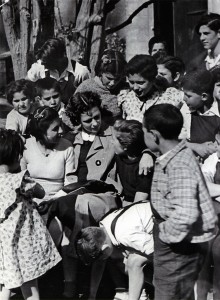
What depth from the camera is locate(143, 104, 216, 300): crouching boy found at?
3186mm

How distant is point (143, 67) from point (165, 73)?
1.11 feet

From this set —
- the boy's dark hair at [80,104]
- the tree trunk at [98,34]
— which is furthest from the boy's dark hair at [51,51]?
the boy's dark hair at [80,104]

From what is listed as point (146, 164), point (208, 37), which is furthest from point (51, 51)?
point (146, 164)

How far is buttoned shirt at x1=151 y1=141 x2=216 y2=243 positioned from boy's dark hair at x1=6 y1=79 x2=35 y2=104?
1666mm

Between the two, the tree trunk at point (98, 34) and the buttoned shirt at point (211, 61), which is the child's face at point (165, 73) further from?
the tree trunk at point (98, 34)

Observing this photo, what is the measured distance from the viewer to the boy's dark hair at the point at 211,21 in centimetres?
436

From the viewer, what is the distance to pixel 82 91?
15.0 ft

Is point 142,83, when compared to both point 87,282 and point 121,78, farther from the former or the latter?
point 87,282

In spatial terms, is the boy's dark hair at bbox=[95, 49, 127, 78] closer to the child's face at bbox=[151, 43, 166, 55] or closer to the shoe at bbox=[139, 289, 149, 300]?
the child's face at bbox=[151, 43, 166, 55]

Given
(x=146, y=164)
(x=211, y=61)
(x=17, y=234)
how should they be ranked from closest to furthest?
(x=17, y=234), (x=146, y=164), (x=211, y=61)

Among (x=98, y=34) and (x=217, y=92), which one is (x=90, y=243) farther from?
(x=98, y=34)

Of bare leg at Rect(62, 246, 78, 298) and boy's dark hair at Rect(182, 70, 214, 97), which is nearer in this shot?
boy's dark hair at Rect(182, 70, 214, 97)

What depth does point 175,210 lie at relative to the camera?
10.5 ft

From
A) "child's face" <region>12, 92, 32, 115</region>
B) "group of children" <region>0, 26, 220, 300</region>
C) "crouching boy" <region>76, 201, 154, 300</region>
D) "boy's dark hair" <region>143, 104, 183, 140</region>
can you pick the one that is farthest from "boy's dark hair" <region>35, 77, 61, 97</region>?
"boy's dark hair" <region>143, 104, 183, 140</region>
